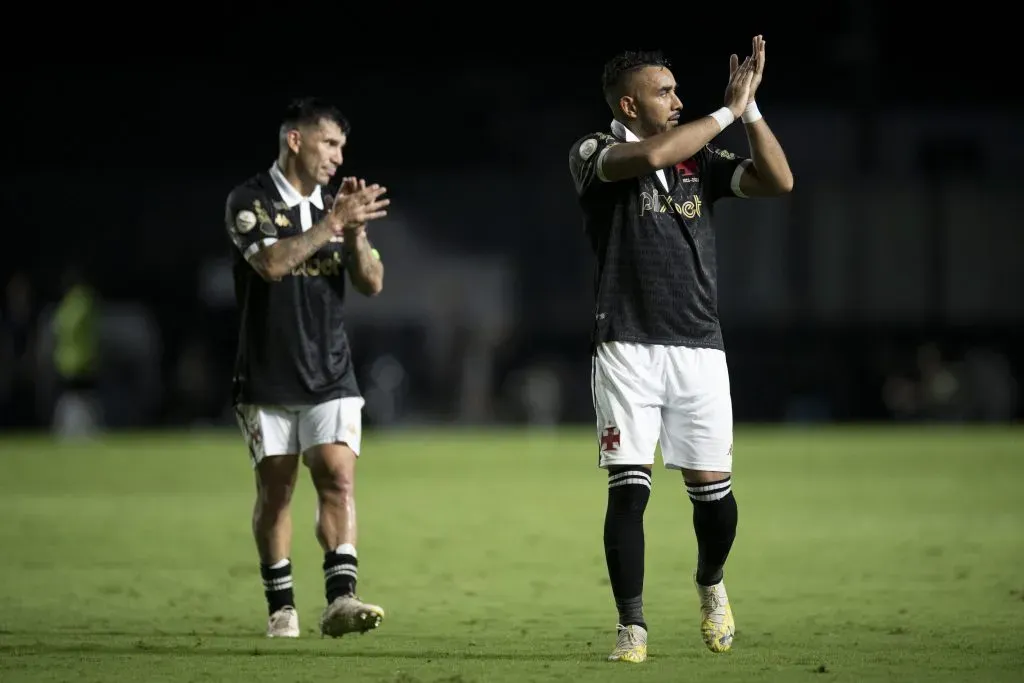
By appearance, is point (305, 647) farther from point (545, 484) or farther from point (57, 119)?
point (57, 119)

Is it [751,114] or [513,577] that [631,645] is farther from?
[513,577]

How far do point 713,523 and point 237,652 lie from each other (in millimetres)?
1943

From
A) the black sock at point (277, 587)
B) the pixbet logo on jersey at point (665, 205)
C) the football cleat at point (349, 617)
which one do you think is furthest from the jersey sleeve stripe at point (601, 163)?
the black sock at point (277, 587)

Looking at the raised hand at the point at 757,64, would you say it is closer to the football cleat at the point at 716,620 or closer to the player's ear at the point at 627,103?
the player's ear at the point at 627,103

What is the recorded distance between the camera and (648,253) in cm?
618

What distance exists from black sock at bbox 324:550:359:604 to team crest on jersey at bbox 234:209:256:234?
1439 mm

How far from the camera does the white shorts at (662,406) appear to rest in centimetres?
606

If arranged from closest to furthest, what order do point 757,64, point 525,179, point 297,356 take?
point 757,64 → point 297,356 → point 525,179

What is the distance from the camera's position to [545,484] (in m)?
15.9

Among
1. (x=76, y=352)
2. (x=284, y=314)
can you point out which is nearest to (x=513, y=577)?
(x=284, y=314)

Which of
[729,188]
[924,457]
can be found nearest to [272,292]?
[729,188]

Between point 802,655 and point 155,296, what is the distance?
25.6m

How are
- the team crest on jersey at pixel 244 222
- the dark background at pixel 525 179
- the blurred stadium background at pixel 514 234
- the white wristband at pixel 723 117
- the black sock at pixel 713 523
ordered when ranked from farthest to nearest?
1. the dark background at pixel 525 179
2. the blurred stadium background at pixel 514 234
3. the team crest on jersey at pixel 244 222
4. the black sock at pixel 713 523
5. the white wristband at pixel 723 117

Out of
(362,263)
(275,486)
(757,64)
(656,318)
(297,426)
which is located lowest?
(275,486)
